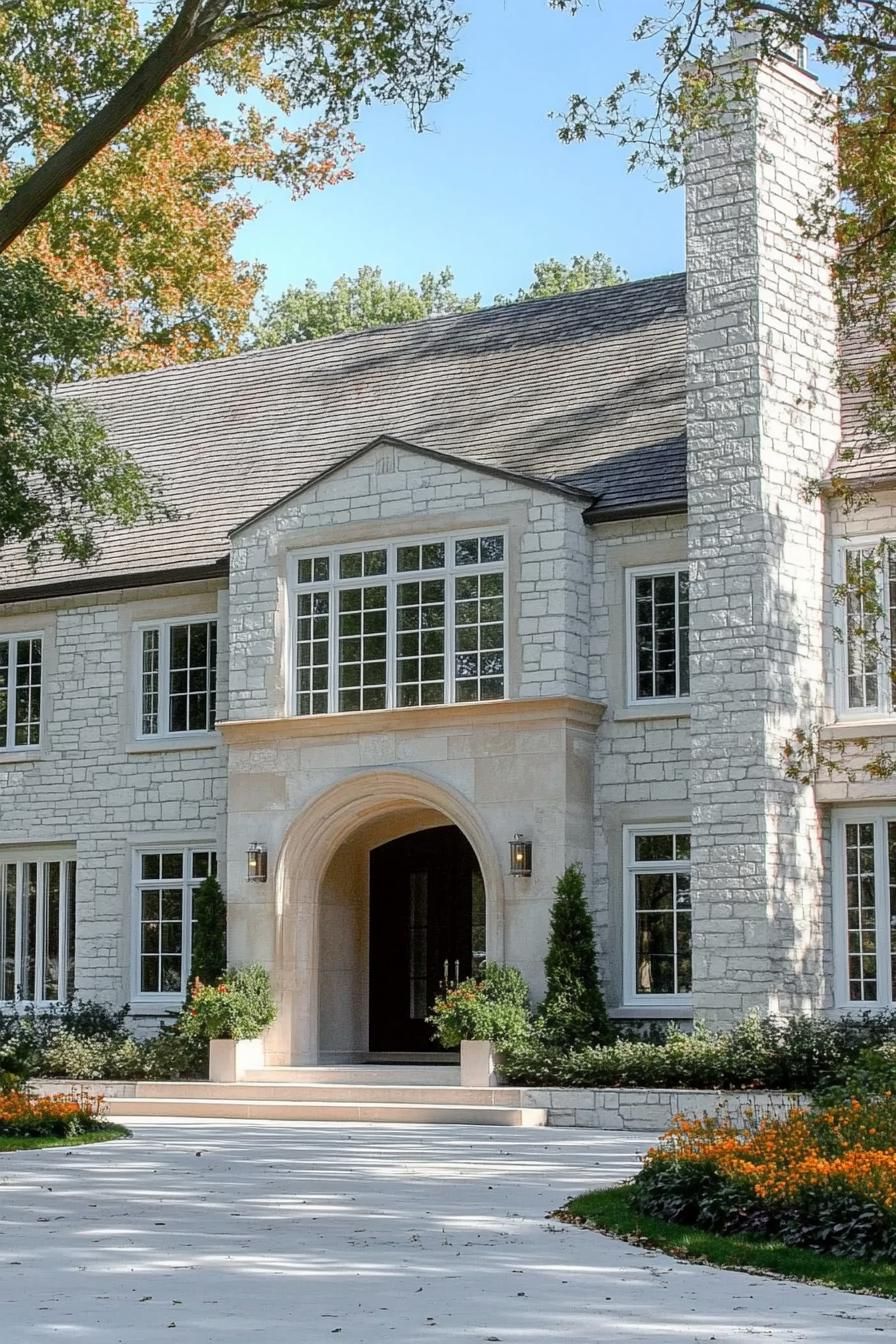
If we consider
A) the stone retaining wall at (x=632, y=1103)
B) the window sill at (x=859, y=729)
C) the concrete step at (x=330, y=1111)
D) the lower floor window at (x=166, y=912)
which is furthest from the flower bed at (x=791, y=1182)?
the lower floor window at (x=166, y=912)

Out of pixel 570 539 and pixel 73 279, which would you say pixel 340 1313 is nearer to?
pixel 570 539

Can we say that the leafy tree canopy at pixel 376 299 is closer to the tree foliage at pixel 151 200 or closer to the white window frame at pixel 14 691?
the tree foliage at pixel 151 200

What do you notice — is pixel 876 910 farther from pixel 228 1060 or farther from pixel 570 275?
pixel 570 275

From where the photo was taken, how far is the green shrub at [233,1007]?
21812 millimetres

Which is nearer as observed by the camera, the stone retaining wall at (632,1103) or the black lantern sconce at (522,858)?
the stone retaining wall at (632,1103)

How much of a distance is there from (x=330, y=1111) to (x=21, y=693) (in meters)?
8.58

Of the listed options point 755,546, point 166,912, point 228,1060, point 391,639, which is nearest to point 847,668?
point 755,546

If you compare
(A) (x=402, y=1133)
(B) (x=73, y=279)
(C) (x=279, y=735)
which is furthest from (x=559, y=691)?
(B) (x=73, y=279)

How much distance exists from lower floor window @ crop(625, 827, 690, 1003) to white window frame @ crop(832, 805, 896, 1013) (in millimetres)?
1532

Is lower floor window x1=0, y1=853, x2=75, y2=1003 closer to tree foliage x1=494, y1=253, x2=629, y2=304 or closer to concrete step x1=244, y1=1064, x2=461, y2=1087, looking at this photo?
concrete step x1=244, y1=1064, x2=461, y2=1087

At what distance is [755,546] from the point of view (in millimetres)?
19844

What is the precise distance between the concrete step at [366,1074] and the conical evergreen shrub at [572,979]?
1.32 metres

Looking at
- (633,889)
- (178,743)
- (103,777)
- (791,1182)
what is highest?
(178,743)

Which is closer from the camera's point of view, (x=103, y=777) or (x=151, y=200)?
(x=103, y=777)
